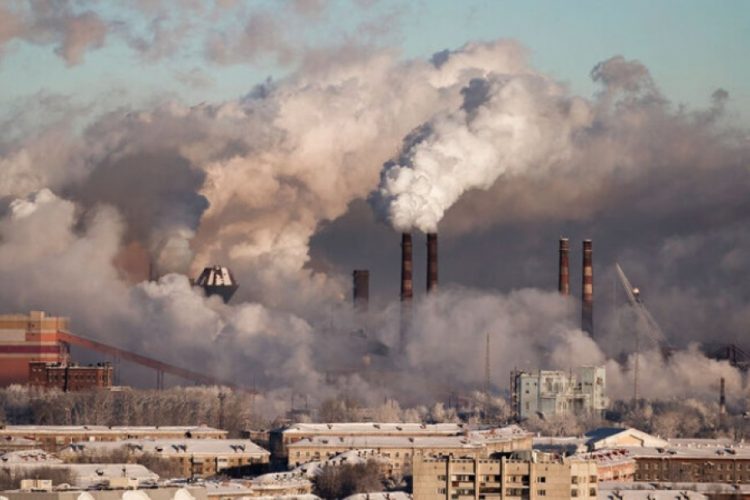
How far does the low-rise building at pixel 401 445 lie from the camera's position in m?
→ 90.6

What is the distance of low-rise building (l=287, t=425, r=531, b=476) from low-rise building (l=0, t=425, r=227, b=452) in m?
4.17

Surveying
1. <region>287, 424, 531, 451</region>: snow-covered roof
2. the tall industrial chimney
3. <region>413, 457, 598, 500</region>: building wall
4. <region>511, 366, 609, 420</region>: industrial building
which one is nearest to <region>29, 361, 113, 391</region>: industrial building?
the tall industrial chimney

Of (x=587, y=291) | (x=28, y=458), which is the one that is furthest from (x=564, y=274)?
(x=28, y=458)

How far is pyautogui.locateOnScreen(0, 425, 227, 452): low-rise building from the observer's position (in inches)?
3802

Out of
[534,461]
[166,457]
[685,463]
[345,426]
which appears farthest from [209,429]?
[534,461]

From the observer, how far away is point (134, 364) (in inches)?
4422

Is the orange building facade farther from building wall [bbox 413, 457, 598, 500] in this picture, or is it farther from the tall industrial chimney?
building wall [bbox 413, 457, 598, 500]

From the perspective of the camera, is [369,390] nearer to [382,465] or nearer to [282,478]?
[382,465]

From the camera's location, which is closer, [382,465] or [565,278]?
[382,465]

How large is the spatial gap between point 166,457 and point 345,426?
1221 centimetres

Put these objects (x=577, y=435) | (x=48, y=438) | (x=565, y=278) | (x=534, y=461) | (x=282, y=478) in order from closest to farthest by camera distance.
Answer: (x=534, y=461) < (x=282, y=478) < (x=48, y=438) < (x=577, y=435) < (x=565, y=278)

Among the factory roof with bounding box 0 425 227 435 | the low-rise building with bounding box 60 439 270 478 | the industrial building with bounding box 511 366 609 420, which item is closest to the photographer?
the low-rise building with bounding box 60 439 270 478

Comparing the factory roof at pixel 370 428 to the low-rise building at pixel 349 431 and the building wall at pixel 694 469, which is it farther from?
the building wall at pixel 694 469

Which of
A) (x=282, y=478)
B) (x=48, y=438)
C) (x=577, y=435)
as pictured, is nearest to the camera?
(x=282, y=478)
